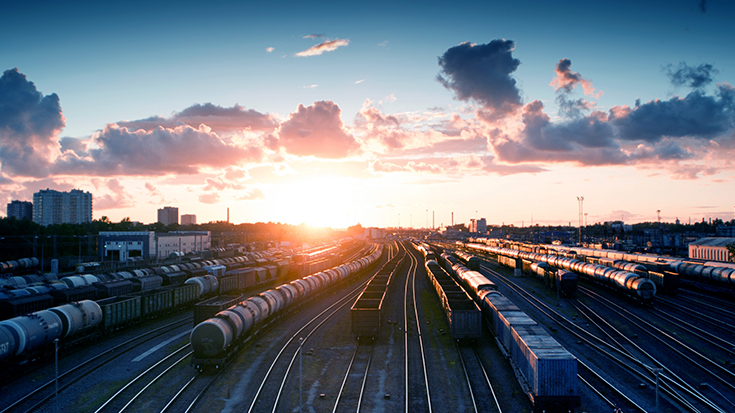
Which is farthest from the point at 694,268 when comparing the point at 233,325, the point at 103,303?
the point at 103,303

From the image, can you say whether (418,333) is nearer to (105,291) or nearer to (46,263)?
(105,291)

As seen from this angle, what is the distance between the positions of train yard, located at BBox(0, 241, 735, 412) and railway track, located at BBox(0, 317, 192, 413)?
0.29ft

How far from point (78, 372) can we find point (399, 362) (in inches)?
799

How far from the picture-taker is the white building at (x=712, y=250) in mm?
70769

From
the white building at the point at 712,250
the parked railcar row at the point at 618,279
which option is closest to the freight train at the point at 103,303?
the parked railcar row at the point at 618,279

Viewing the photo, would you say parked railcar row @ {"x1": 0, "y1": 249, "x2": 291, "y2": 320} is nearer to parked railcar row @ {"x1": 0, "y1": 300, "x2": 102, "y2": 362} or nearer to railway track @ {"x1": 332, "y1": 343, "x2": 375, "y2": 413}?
parked railcar row @ {"x1": 0, "y1": 300, "x2": 102, "y2": 362}

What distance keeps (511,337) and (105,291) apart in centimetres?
3908

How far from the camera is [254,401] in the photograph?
67.2ft

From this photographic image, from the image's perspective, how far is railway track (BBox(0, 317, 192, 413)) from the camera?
2023 cm

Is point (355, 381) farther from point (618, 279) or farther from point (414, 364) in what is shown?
point (618, 279)

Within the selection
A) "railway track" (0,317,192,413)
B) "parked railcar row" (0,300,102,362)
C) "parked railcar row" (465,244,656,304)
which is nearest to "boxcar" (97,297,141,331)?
"parked railcar row" (0,300,102,362)

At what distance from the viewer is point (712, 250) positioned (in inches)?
2906

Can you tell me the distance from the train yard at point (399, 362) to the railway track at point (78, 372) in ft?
0.29

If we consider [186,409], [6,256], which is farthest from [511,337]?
[6,256]
